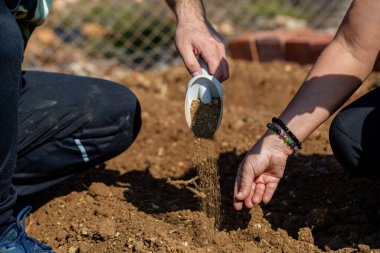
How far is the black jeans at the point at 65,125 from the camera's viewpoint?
2430 millimetres

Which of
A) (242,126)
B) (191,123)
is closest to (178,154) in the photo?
(242,126)

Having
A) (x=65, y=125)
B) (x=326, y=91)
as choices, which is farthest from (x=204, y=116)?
(x=65, y=125)

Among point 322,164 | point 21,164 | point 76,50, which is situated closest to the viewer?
point 21,164

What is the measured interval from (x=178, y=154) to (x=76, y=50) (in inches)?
101

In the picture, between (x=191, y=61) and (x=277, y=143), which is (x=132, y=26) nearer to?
(x=191, y=61)

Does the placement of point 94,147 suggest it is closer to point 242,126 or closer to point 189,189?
point 189,189

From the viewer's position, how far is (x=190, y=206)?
8.44 ft

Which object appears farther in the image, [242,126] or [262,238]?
[242,126]

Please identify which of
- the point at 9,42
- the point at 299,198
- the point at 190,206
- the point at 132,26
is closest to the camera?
the point at 9,42

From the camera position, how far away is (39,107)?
243 cm

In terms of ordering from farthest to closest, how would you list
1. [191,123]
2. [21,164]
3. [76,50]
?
[76,50]
[21,164]
[191,123]

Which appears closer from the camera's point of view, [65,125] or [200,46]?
[200,46]

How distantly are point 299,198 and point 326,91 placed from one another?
0.71m

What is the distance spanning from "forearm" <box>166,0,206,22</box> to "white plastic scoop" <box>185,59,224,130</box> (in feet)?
0.71
